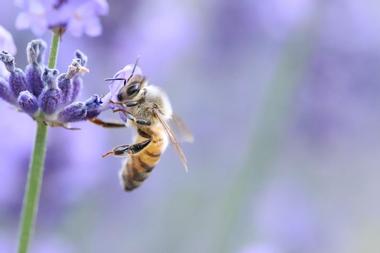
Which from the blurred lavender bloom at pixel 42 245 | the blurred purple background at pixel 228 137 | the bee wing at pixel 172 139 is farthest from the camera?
the blurred lavender bloom at pixel 42 245

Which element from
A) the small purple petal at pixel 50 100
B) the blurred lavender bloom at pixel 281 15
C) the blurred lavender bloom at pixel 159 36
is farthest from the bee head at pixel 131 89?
the blurred lavender bloom at pixel 281 15

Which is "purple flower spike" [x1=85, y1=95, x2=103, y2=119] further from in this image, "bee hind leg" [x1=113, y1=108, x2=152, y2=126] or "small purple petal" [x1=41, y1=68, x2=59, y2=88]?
"bee hind leg" [x1=113, y1=108, x2=152, y2=126]

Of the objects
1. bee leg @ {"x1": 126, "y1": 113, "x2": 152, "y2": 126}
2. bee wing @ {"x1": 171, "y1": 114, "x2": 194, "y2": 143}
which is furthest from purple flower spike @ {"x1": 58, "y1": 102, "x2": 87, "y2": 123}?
bee wing @ {"x1": 171, "y1": 114, "x2": 194, "y2": 143}

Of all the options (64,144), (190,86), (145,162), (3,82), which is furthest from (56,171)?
(190,86)

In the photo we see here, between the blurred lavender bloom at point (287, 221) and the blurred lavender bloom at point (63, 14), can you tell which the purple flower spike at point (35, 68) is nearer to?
the blurred lavender bloom at point (63, 14)

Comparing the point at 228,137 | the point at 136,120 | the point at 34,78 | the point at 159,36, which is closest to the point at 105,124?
the point at 136,120

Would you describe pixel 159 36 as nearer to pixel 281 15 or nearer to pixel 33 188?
pixel 281 15

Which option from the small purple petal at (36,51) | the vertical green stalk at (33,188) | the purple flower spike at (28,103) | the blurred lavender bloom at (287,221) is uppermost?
the blurred lavender bloom at (287,221)
